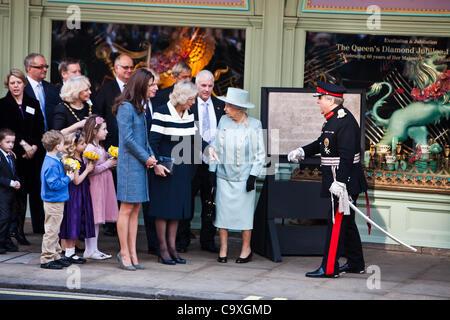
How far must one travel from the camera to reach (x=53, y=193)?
7.79 meters

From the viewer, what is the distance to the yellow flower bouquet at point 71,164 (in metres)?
7.78

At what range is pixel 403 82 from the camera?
32.3 ft

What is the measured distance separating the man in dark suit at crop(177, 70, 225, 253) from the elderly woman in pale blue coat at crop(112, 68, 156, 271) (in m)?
1.11

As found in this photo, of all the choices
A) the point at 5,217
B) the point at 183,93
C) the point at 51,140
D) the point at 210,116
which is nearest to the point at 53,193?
the point at 51,140

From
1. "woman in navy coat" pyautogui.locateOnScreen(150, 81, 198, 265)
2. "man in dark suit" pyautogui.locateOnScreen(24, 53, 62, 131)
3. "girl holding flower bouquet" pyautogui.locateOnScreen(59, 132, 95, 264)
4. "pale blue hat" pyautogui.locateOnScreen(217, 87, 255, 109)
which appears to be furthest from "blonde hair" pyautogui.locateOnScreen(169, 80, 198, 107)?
"man in dark suit" pyautogui.locateOnScreen(24, 53, 62, 131)

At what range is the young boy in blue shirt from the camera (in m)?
7.72

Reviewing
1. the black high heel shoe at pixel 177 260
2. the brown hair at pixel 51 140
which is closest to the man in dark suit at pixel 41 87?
the brown hair at pixel 51 140

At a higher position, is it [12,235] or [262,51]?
[262,51]

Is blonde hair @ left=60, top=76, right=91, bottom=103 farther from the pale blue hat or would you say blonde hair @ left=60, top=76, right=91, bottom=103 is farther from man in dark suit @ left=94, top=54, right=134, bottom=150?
the pale blue hat

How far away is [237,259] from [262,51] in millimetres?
2903

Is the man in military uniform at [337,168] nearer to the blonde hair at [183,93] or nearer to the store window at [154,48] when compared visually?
the blonde hair at [183,93]

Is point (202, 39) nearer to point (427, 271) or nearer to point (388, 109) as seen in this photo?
point (388, 109)

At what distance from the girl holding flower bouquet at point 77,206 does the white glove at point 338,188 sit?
7.99 ft
